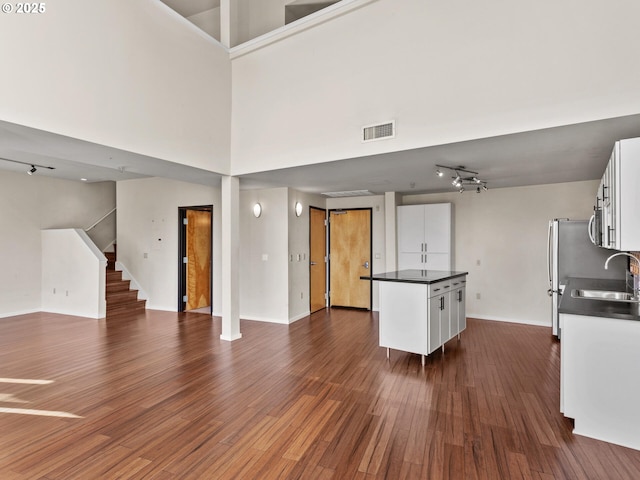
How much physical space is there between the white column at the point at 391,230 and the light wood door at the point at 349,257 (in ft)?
1.61

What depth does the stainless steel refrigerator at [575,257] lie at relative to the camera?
15.6ft

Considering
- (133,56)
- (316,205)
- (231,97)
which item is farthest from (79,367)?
(316,205)

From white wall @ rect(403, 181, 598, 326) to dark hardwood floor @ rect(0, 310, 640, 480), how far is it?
4.57 ft

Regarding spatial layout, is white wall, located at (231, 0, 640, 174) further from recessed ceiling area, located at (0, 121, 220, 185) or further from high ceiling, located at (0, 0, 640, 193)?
recessed ceiling area, located at (0, 121, 220, 185)

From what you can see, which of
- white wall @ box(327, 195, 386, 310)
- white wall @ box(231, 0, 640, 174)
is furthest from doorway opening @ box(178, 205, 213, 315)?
white wall @ box(327, 195, 386, 310)

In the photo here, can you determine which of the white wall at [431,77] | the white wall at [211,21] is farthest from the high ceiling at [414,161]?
the white wall at [211,21]

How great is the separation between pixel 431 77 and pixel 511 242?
4001 millimetres

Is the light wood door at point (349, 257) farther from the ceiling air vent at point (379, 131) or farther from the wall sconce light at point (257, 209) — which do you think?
the ceiling air vent at point (379, 131)

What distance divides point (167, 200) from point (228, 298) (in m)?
3.30

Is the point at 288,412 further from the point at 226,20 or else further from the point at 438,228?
the point at 226,20

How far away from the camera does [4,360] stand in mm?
4250

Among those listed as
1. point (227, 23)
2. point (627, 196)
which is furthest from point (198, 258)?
point (627, 196)

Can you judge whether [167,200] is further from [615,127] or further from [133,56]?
[615,127]

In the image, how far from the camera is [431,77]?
11.4 feet
